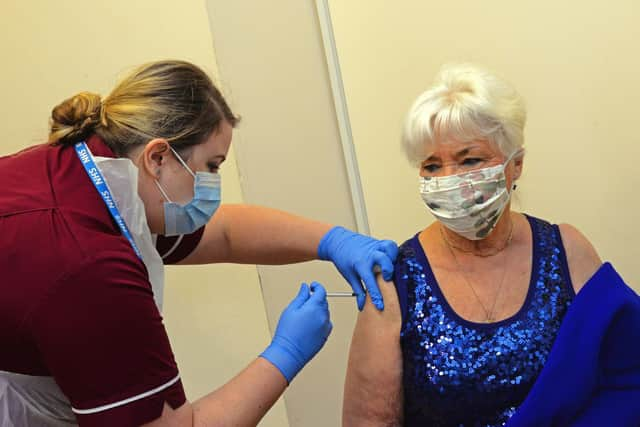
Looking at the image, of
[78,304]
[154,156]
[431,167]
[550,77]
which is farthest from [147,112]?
[550,77]

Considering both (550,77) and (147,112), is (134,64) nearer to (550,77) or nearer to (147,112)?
(147,112)

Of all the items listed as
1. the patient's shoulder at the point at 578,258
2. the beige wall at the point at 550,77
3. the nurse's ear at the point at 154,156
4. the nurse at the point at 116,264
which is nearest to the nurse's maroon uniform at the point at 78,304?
the nurse at the point at 116,264

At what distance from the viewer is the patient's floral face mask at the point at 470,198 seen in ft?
5.06

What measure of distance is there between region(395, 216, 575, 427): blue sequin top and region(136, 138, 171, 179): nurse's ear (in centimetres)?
57

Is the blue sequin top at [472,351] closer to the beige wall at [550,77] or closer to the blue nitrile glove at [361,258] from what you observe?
the blue nitrile glove at [361,258]

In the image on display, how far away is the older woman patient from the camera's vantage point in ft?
5.00

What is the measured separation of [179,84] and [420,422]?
0.85 meters

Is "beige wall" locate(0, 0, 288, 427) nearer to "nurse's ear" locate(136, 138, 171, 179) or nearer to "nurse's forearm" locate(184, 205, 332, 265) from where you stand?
"nurse's forearm" locate(184, 205, 332, 265)

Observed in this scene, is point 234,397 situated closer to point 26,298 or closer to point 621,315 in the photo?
point 26,298

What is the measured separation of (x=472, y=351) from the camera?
1.53 metres

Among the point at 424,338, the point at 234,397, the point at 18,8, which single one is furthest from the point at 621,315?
the point at 18,8

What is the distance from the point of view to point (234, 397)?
1.33 metres

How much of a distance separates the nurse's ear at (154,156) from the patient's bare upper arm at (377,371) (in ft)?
1.81

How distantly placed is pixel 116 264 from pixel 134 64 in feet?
3.52
